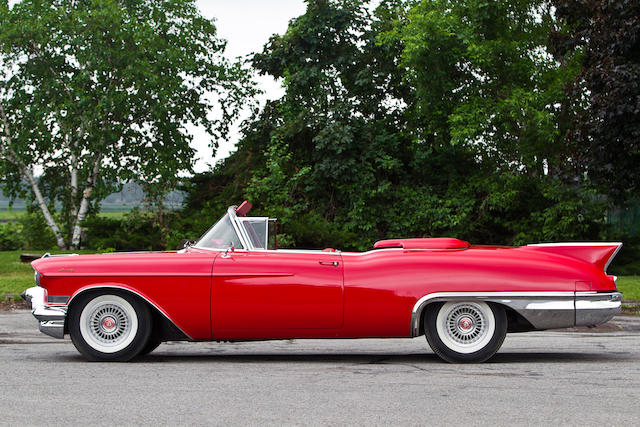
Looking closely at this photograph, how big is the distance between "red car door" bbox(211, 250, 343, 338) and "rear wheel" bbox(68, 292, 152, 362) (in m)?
0.72

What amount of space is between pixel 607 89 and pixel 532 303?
14.7 meters

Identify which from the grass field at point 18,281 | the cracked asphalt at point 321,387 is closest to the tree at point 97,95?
the grass field at point 18,281

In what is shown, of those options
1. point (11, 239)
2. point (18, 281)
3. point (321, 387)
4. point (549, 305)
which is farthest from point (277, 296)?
point (11, 239)

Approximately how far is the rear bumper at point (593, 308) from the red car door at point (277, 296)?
6.74 ft

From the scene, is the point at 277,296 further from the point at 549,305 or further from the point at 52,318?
the point at 549,305

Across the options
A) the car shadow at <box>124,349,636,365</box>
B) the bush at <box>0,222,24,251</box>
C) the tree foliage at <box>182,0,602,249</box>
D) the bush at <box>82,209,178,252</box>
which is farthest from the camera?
the bush at <box>0,222,24,251</box>

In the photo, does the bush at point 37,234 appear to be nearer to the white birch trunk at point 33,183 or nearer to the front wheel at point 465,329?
the white birch trunk at point 33,183

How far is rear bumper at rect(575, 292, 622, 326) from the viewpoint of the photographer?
7.37 metres

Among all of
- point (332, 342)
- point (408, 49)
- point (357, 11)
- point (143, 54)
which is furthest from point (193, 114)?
point (332, 342)

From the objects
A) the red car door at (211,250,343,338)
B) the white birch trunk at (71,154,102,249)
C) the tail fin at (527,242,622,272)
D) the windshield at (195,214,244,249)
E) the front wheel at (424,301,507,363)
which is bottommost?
the front wheel at (424,301,507,363)

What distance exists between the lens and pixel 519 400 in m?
5.90

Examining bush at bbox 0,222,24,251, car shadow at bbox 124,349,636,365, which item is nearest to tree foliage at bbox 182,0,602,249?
bush at bbox 0,222,24,251

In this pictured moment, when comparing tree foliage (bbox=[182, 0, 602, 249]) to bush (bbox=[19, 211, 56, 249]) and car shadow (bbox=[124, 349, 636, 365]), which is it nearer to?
bush (bbox=[19, 211, 56, 249])

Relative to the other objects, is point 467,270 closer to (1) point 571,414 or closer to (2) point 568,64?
(1) point 571,414
